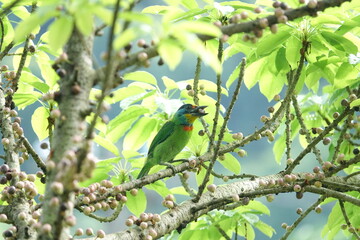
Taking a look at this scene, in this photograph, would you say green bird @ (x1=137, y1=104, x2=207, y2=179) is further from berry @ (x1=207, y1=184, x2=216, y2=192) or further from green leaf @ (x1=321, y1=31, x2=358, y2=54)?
green leaf @ (x1=321, y1=31, x2=358, y2=54)

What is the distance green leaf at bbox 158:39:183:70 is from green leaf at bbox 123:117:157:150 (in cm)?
291

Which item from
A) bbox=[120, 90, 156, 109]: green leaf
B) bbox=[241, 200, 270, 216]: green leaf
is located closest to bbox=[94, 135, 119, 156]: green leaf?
bbox=[120, 90, 156, 109]: green leaf

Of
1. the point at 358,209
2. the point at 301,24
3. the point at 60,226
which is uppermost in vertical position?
the point at 301,24

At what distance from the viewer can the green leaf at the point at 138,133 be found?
180 inches

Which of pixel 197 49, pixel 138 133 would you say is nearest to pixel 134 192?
pixel 138 133

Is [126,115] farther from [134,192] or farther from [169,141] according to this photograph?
[169,141]

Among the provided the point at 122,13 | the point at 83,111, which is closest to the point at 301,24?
the point at 83,111

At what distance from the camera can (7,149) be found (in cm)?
355

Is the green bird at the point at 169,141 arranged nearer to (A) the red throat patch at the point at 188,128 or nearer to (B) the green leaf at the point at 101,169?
(A) the red throat patch at the point at 188,128

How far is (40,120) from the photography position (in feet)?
14.0

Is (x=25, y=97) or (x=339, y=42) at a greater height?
(x=339, y=42)

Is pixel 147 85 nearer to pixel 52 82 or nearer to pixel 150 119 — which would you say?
pixel 150 119

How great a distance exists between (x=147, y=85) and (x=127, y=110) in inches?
13.7

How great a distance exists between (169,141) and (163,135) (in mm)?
103
